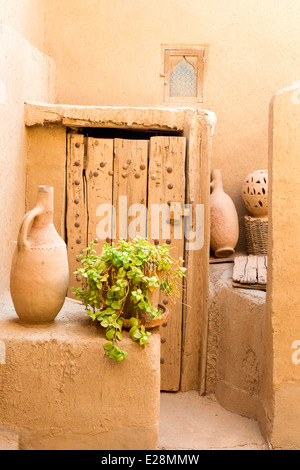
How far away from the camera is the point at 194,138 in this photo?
342 cm

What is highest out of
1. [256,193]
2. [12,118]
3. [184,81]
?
[184,81]

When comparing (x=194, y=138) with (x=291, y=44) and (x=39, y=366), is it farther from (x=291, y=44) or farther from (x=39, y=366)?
(x=39, y=366)

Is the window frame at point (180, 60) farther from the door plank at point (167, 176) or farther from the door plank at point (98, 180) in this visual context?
the door plank at point (98, 180)

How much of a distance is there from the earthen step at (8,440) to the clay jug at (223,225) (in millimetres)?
2250

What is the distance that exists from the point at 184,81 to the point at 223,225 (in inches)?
54.4

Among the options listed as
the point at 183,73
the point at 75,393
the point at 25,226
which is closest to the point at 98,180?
the point at 25,226

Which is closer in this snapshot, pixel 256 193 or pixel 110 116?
pixel 110 116

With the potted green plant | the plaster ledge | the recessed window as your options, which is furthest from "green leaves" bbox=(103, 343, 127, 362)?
the recessed window

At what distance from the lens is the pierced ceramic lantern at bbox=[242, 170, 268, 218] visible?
153 inches

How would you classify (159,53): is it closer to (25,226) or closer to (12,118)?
(12,118)

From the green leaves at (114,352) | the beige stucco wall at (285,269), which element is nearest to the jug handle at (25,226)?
the green leaves at (114,352)

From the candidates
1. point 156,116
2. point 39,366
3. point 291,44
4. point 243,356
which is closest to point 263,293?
point 243,356

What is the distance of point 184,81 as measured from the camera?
14.0ft
